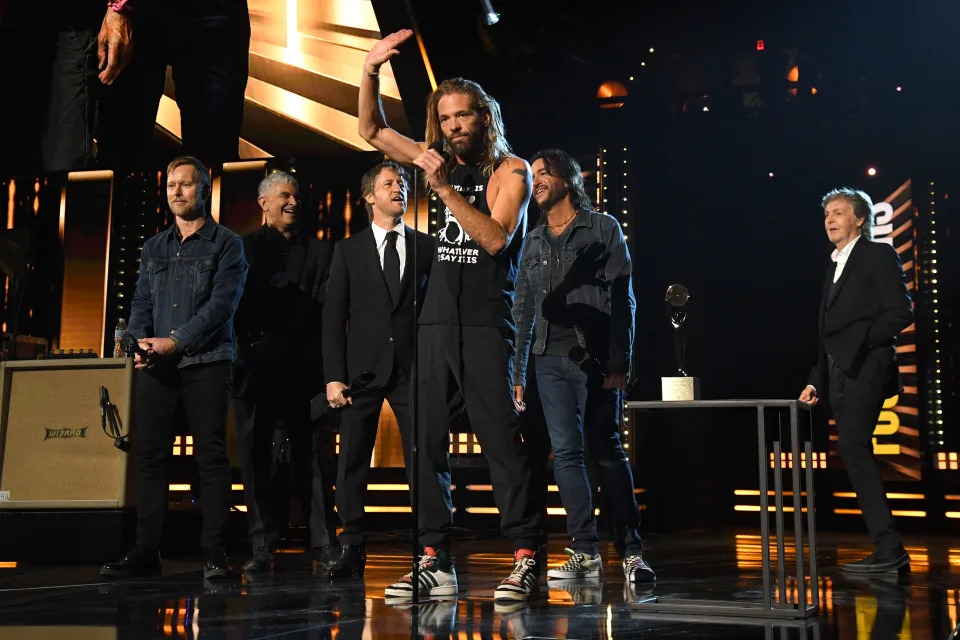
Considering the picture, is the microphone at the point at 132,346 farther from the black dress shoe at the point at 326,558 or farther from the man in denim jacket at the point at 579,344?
the man in denim jacket at the point at 579,344

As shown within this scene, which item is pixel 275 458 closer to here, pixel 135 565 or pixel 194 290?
pixel 135 565

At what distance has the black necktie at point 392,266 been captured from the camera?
4207 mm

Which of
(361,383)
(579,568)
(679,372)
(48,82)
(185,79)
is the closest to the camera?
(679,372)

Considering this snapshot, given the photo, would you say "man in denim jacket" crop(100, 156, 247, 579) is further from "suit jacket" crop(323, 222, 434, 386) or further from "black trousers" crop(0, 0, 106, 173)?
"black trousers" crop(0, 0, 106, 173)

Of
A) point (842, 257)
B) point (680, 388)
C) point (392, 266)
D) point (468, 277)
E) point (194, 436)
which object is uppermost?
point (842, 257)

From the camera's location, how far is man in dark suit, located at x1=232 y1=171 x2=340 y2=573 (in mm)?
4598

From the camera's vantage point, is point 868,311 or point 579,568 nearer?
point 579,568

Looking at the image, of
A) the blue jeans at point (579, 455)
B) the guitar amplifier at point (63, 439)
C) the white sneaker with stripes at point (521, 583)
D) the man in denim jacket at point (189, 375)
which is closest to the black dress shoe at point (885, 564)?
the blue jeans at point (579, 455)

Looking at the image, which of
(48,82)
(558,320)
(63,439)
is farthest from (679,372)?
(48,82)

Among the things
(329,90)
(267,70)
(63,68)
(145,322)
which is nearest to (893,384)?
(145,322)

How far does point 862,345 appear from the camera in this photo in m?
4.40

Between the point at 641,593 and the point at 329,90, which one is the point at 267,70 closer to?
the point at 329,90

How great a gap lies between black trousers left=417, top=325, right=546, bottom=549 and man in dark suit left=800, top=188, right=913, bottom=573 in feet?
5.22

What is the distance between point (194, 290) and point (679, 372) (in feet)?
6.93
